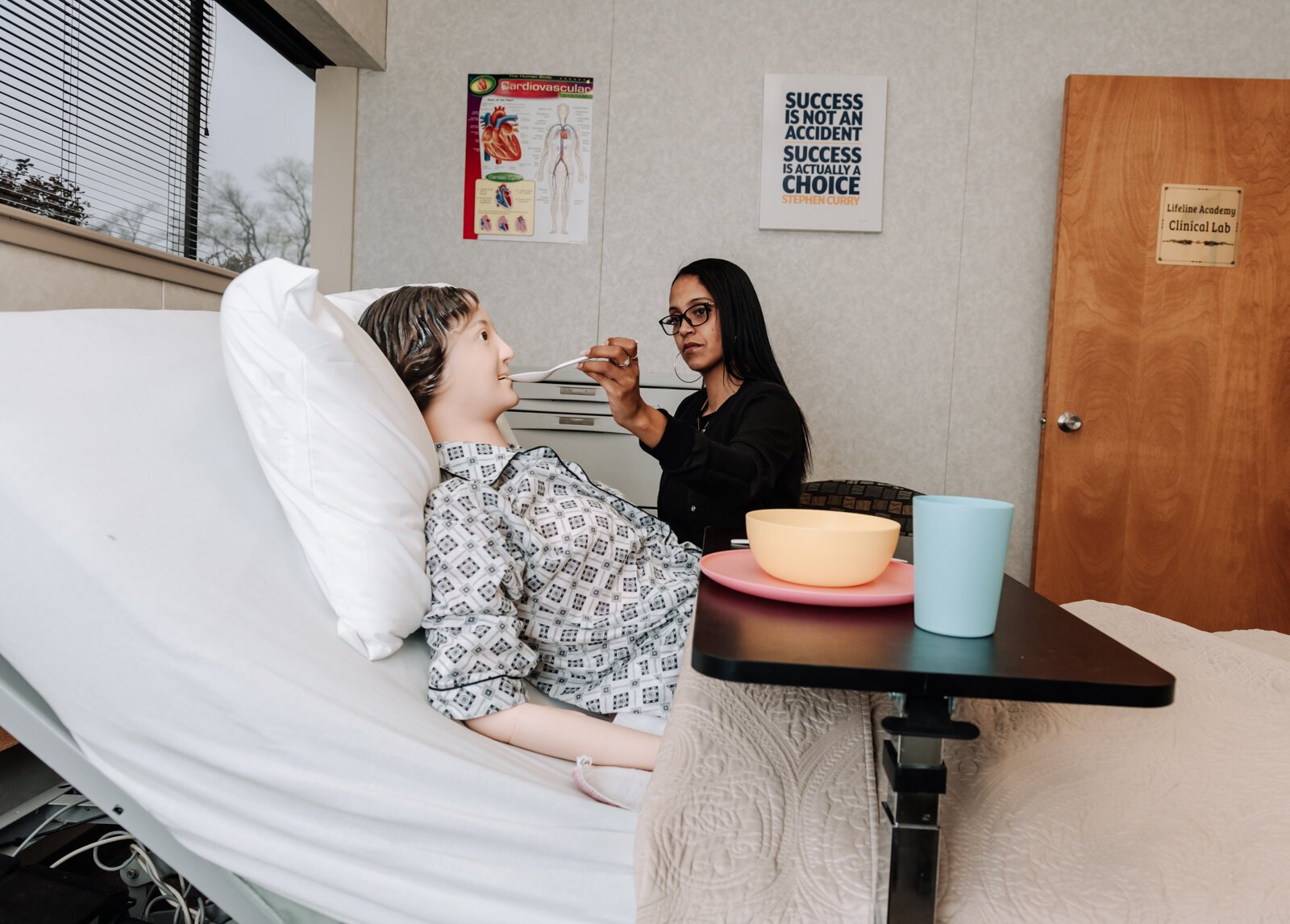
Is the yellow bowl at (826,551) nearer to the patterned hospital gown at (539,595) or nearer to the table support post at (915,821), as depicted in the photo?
the table support post at (915,821)

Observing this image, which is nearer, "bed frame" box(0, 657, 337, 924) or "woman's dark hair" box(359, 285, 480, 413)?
"bed frame" box(0, 657, 337, 924)

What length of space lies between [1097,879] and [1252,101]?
2.81 m

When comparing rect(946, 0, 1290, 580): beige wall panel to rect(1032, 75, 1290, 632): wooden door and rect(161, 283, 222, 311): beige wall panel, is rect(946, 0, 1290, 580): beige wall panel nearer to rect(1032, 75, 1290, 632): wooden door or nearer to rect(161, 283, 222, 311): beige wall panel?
rect(1032, 75, 1290, 632): wooden door

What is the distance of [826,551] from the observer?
2.12ft

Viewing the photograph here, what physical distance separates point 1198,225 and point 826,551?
257cm

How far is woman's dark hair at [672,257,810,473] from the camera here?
184cm

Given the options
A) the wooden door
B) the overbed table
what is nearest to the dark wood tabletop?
the overbed table

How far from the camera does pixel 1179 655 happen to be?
100cm

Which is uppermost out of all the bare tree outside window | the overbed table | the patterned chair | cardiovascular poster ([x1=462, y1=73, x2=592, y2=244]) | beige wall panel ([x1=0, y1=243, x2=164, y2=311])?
cardiovascular poster ([x1=462, y1=73, x2=592, y2=244])

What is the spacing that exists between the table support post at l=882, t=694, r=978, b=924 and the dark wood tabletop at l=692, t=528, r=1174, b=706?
0.04 m

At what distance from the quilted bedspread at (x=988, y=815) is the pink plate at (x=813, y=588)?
0.11 meters

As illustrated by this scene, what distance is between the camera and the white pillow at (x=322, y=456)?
0.84 meters

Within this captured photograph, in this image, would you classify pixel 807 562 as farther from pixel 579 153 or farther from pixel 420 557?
pixel 579 153

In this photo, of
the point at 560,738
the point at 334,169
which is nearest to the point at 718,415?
the point at 560,738
